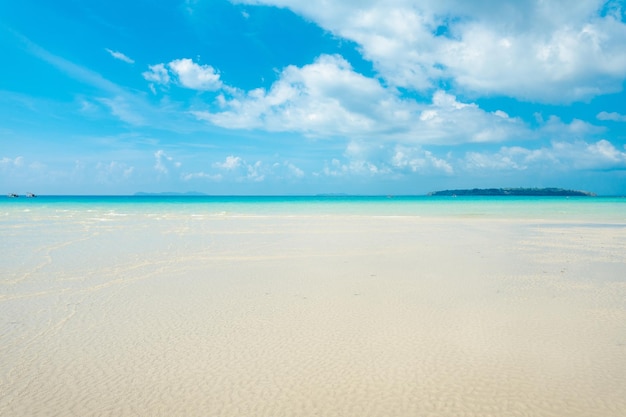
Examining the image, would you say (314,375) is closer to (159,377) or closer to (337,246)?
(159,377)

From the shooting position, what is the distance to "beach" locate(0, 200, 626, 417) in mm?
5395

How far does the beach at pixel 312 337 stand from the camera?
5395 millimetres

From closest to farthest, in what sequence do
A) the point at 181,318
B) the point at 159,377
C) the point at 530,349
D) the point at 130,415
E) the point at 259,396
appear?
the point at 130,415 → the point at 259,396 → the point at 159,377 → the point at 530,349 → the point at 181,318

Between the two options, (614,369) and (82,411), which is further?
(614,369)

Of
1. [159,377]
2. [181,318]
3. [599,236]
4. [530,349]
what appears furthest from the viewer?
[599,236]

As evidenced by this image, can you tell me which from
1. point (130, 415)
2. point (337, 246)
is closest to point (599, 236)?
point (337, 246)

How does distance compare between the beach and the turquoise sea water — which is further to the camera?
the turquoise sea water

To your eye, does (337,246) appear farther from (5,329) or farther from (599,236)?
(599,236)

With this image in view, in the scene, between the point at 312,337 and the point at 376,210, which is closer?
the point at 312,337

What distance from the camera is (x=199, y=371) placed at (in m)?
6.17

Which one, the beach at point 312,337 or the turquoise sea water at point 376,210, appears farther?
the turquoise sea water at point 376,210

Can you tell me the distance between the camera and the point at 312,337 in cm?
758

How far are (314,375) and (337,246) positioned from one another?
45.2 ft

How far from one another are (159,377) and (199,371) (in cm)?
58
